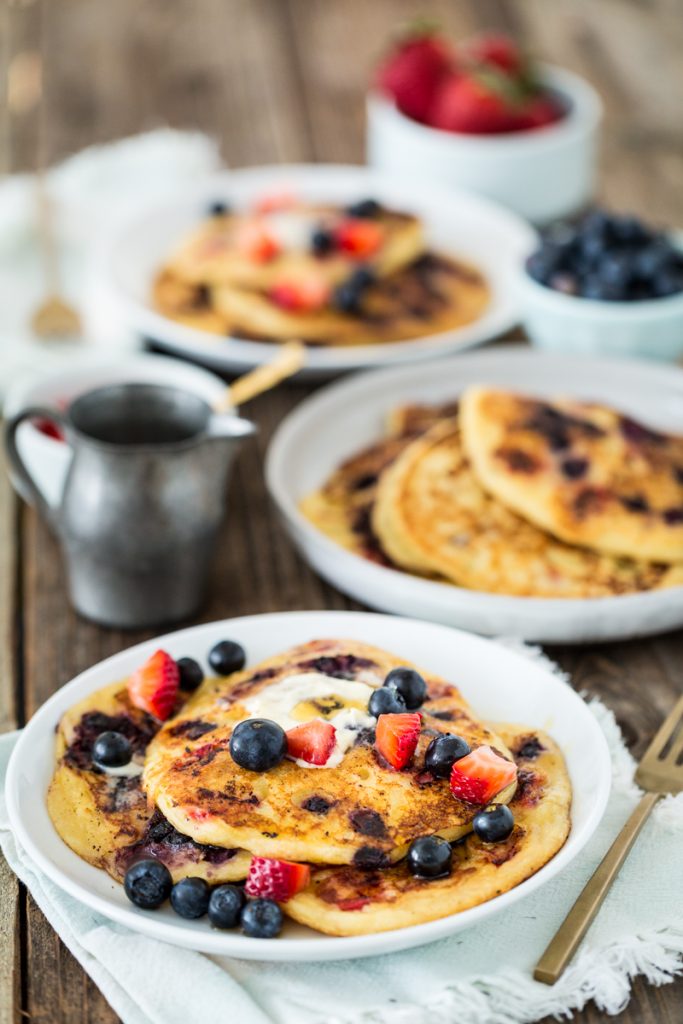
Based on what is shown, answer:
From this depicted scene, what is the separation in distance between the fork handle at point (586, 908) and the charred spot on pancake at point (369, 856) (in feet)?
0.73

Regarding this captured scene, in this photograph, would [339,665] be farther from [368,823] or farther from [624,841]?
→ [624,841]

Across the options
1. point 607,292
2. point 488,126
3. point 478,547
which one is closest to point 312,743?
point 478,547

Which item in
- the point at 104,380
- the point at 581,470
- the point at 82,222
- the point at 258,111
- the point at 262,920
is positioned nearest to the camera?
the point at 262,920

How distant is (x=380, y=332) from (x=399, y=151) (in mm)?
943

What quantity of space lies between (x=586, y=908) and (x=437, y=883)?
206 millimetres

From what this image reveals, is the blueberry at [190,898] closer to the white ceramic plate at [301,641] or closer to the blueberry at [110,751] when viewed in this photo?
the white ceramic plate at [301,641]

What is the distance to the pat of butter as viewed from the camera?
1579 millimetres

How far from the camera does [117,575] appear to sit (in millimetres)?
2158

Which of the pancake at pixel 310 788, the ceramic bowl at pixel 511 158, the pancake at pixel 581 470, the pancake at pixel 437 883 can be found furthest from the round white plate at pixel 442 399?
the ceramic bowl at pixel 511 158

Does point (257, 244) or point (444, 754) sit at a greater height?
point (444, 754)

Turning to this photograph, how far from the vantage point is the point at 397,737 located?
1.52 m

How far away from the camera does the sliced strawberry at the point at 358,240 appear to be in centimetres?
311

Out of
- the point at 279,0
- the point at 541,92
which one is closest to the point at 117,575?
the point at 541,92

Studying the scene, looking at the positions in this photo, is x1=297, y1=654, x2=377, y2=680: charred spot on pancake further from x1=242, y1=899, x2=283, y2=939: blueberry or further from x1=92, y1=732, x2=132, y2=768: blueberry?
x1=242, y1=899, x2=283, y2=939: blueberry
